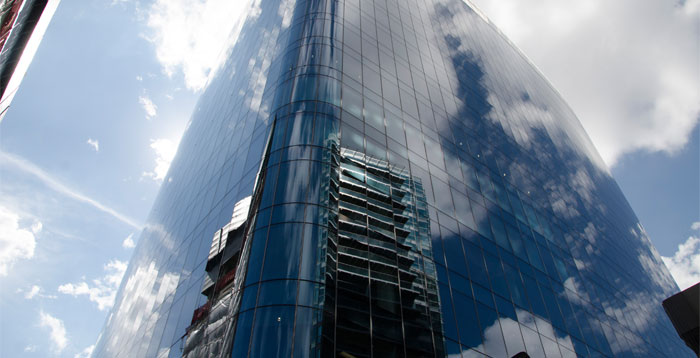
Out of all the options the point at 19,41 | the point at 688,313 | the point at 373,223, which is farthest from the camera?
the point at 19,41

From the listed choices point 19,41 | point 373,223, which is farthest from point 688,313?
point 19,41

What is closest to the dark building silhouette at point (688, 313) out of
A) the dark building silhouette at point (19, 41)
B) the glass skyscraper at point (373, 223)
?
the glass skyscraper at point (373, 223)

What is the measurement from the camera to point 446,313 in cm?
2078

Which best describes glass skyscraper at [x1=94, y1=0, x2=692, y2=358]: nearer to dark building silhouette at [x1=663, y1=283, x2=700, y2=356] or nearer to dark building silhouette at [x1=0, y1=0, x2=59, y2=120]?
dark building silhouette at [x1=663, y1=283, x2=700, y2=356]

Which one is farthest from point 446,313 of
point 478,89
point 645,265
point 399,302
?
point 645,265

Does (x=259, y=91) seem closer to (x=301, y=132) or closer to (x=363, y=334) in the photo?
(x=301, y=132)

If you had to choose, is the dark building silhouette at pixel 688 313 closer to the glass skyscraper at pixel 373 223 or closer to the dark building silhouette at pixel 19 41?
the glass skyscraper at pixel 373 223

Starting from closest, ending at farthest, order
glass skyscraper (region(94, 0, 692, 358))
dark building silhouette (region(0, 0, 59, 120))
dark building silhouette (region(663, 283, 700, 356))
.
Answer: dark building silhouette (region(663, 283, 700, 356)), glass skyscraper (region(94, 0, 692, 358)), dark building silhouette (region(0, 0, 59, 120))

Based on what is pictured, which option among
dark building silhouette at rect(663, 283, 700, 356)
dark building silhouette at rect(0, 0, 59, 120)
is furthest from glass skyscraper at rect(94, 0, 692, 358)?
dark building silhouette at rect(0, 0, 59, 120)

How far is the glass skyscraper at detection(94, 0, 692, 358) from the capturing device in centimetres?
1770

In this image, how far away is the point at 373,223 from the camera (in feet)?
69.0

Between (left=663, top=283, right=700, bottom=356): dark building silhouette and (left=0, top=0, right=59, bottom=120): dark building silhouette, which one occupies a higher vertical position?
(left=0, top=0, right=59, bottom=120): dark building silhouette

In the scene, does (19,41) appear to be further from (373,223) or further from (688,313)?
(688,313)

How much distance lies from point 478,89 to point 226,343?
3794cm
